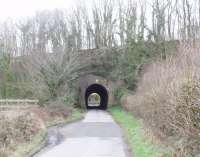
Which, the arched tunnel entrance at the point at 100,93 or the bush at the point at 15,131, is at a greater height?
the arched tunnel entrance at the point at 100,93

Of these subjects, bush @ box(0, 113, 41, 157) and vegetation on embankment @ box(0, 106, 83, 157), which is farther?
bush @ box(0, 113, 41, 157)

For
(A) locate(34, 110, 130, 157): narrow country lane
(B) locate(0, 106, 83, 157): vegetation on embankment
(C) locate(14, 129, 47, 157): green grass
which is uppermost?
(B) locate(0, 106, 83, 157): vegetation on embankment

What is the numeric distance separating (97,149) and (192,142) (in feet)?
23.9

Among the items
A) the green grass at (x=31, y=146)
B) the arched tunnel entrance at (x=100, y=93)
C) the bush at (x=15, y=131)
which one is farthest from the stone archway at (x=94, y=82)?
the green grass at (x=31, y=146)

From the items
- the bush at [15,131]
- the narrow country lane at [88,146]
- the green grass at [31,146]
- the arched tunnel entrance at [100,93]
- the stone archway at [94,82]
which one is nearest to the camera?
the green grass at [31,146]

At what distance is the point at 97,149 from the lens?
14.5 m

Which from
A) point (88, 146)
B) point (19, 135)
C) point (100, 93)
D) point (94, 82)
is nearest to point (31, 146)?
point (19, 135)

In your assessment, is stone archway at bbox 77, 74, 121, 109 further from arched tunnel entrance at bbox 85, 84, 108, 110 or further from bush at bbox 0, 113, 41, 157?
bush at bbox 0, 113, 41, 157

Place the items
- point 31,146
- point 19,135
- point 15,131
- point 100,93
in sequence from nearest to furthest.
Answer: point 31,146
point 15,131
point 19,135
point 100,93

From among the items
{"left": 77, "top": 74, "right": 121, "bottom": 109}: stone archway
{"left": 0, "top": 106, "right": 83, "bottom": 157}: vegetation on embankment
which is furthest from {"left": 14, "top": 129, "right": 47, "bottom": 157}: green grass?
{"left": 77, "top": 74, "right": 121, "bottom": 109}: stone archway

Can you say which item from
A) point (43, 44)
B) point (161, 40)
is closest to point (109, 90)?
point (161, 40)

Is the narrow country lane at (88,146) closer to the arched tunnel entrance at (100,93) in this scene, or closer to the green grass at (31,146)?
the green grass at (31,146)

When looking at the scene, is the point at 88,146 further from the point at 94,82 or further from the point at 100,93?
the point at 100,93

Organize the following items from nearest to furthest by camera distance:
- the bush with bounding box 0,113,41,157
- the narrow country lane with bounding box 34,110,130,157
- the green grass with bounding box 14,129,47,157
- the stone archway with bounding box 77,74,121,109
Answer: the green grass with bounding box 14,129,47,157 → the bush with bounding box 0,113,41,157 → the narrow country lane with bounding box 34,110,130,157 → the stone archway with bounding box 77,74,121,109
